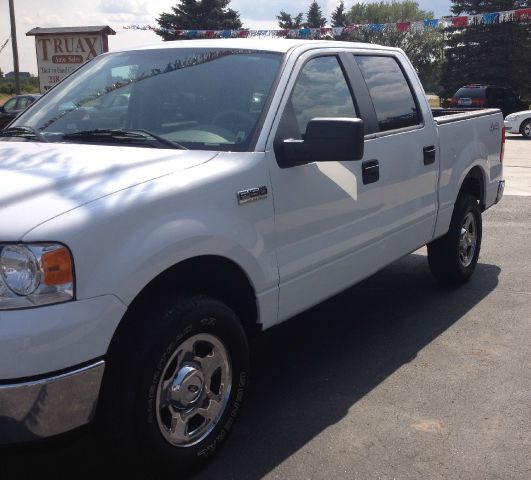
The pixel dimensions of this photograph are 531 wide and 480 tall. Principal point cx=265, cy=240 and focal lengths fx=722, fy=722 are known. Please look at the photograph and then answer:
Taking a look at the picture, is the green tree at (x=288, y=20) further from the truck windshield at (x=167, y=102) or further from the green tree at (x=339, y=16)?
the truck windshield at (x=167, y=102)

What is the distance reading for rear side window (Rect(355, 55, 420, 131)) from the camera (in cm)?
457

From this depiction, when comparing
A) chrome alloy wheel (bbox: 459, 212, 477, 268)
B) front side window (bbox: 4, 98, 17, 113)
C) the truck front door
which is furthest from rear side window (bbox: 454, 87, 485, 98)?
the truck front door

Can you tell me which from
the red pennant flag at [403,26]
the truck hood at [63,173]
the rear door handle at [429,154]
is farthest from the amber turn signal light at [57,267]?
the red pennant flag at [403,26]

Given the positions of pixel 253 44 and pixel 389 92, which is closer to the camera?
pixel 253 44

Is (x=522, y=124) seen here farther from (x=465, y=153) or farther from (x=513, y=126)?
(x=465, y=153)

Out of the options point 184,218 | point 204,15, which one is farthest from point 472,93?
point 204,15

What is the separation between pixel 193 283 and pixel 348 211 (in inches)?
46.6

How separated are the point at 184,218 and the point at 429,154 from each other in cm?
261

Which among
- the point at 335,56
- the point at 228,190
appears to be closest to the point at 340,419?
the point at 228,190

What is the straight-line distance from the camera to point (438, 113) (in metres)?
7.09

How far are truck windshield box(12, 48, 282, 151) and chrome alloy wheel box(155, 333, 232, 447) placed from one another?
98 cm

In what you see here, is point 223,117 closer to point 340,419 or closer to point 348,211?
point 348,211

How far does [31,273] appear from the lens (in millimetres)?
Answer: 2451

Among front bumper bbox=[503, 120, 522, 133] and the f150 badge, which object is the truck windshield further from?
front bumper bbox=[503, 120, 522, 133]
